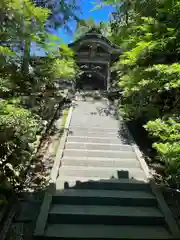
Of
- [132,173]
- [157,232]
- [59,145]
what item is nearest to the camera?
[157,232]

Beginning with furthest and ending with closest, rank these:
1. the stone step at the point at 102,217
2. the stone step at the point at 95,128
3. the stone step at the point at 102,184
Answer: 1. the stone step at the point at 95,128
2. the stone step at the point at 102,184
3. the stone step at the point at 102,217

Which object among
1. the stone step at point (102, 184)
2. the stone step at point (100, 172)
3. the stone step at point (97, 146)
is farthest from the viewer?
the stone step at point (97, 146)

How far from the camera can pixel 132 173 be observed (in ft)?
21.4

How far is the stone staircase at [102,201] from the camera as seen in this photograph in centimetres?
460

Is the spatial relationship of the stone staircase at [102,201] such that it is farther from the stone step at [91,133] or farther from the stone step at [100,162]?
the stone step at [91,133]

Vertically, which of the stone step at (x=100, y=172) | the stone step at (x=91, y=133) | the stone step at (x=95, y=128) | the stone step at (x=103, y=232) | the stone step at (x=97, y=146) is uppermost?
the stone step at (x=95, y=128)

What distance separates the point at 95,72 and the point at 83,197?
14.1 m

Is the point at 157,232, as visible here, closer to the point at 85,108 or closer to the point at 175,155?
the point at 175,155

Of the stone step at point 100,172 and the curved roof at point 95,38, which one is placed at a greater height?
the curved roof at point 95,38

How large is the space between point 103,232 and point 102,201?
2.83ft

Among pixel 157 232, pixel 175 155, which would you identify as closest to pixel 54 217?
pixel 157 232

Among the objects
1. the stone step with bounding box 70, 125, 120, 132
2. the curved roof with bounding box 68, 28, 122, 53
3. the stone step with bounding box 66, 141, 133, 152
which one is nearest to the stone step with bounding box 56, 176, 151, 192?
the stone step with bounding box 66, 141, 133, 152

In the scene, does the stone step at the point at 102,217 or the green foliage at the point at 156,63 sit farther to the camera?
the green foliage at the point at 156,63

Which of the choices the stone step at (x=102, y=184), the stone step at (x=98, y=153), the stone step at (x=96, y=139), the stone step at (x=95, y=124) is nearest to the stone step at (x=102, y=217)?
the stone step at (x=102, y=184)
